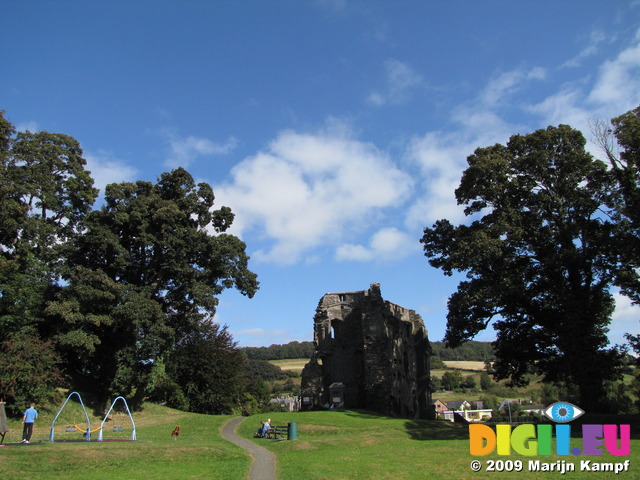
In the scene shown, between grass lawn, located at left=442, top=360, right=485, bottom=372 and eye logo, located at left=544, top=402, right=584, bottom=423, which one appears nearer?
eye logo, located at left=544, top=402, right=584, bottom=423

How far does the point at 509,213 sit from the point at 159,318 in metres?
23.5

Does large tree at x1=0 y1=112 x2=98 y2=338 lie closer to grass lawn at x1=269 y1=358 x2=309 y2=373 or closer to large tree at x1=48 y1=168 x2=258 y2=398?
large tree at x1=48 y1=168 x2=258 y2=398

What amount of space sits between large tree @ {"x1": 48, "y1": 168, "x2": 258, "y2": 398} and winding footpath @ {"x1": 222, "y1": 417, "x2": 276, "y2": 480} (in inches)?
322

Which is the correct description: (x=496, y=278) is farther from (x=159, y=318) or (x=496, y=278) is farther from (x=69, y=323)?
(x=69, y=323)

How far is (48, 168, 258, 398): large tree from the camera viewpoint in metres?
29.7

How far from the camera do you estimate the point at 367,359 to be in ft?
122

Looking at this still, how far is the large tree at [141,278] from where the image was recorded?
29672 millimetres

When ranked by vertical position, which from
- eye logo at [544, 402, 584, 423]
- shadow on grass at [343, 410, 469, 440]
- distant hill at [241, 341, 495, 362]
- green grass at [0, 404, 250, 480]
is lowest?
distant hill at [241, 341, 495, 362]

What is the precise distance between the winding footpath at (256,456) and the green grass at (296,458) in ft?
1.13

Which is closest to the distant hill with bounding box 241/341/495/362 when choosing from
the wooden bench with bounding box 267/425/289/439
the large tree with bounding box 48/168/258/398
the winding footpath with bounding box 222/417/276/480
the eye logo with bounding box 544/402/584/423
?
the large tree with bounding box 48/168/258/398

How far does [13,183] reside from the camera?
2838cm

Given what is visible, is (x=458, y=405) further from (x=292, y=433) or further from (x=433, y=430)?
(x=292, y=433)

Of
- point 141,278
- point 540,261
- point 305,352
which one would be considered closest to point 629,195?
point 540,261

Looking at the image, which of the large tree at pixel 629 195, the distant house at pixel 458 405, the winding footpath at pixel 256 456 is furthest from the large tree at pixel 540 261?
the distant house at pixel 458 405
